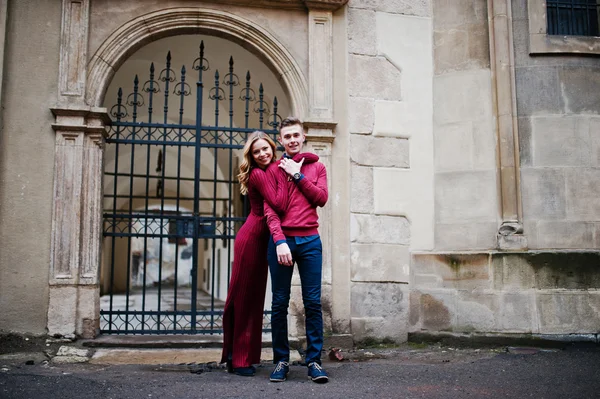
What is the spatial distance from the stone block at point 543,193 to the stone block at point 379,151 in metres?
1.26

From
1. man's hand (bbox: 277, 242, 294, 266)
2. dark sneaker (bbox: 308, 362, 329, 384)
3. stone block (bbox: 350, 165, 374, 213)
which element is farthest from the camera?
stone block (bbox: 350, 165, 374, 213)

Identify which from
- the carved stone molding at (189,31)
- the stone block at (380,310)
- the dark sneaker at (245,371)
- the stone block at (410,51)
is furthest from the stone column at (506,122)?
the dark sneaker at (245,371)

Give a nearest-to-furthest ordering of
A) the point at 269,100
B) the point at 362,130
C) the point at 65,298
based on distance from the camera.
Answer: the point at 65,298 < the point at 362,130 < the point at 269,100

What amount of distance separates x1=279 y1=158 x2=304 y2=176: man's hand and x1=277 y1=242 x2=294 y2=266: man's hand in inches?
20.5

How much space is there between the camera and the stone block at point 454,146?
615cm

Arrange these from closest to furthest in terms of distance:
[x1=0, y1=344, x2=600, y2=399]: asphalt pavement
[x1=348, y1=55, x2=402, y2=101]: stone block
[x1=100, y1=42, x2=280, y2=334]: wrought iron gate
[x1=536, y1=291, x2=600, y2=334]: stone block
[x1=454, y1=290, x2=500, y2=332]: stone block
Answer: [x1=0, y1=344, x2=600, y2=399]: asphalt pavement < [x1=536, y1=291, x2=600, y2=334]: stone block < [x1=454, y1=290, x2=500, y2=332]: stone block < [x1=100, y1=42, x2=280, y2=334]: wrought iron gate < [x1=348, y1=55, x2=402, y2=101]: stone block

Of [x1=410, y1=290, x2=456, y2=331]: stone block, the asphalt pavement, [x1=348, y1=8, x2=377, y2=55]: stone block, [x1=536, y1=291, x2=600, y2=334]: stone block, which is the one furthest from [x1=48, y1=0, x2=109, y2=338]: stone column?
[x1=536, y1=291, x2=600, y2=334]: stone block

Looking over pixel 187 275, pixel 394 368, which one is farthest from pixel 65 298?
pixel 187 275

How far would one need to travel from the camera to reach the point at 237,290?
421 centimetres

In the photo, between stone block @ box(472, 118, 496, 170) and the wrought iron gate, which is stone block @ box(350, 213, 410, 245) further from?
the wrought iron gate

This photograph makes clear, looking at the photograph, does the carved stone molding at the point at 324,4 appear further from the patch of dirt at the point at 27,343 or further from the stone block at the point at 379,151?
the patch of dirt at the point at 27,343

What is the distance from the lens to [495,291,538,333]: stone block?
223 inches

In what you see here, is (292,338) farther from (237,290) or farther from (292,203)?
(292,203)

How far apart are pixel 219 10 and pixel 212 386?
3923 mm
